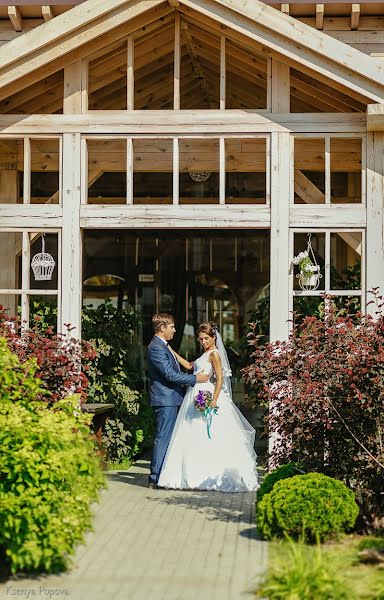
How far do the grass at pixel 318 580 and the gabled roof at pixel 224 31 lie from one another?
5374 millimetres

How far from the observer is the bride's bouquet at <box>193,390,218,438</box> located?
34.2 feet

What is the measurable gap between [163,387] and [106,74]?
3.60 metres

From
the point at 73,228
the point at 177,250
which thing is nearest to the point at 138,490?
the point at 73,228

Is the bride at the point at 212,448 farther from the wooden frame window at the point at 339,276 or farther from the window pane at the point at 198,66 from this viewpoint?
the window pane at the point at 198,66

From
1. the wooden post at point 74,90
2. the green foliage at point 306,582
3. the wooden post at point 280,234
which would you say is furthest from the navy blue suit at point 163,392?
the green foliage at point 306,582

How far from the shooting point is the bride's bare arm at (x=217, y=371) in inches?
413

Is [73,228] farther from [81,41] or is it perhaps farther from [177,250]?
[177,250]

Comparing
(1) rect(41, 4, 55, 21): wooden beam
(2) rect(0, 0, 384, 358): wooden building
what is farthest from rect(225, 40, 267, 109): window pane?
(1) rect(41, 4, 55, 21): wooden beam

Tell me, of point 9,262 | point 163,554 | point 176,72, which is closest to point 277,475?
point 163,554

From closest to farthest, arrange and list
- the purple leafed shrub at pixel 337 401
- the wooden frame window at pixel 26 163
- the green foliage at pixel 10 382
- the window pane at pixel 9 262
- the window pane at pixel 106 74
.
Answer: the green foliage at pixel 10 382 < the purple leafed shrub at pixel 337 401 < the wooden frame window at pixel 26 163 < the window pane at pixel 106 74 < the window pane at pixel 9 262

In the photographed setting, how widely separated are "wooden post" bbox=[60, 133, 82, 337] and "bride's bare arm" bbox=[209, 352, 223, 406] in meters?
1.49

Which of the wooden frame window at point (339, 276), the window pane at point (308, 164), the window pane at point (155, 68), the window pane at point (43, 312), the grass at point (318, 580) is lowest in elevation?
the grass at point (318, 580)

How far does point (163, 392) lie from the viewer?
10523 mm

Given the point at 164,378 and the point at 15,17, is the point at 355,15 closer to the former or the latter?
the point at 15,17
